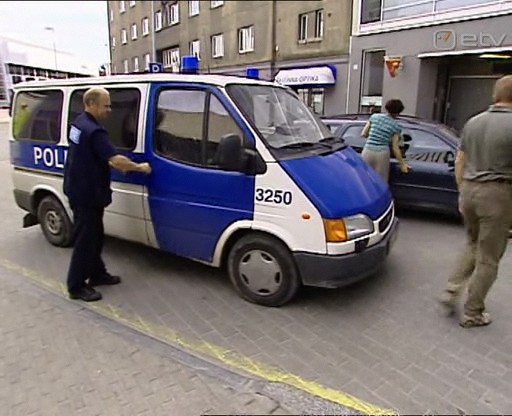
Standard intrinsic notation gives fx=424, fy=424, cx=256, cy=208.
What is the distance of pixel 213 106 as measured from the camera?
3766 millimetres

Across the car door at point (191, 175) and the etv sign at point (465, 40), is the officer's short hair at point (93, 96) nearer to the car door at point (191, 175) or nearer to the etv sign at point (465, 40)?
the car door at point (191, 175)

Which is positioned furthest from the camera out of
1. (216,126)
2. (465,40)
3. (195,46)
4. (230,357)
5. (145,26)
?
(195,46)

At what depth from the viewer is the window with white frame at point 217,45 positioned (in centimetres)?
1870

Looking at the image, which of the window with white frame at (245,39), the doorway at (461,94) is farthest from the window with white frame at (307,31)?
the doorway at (461,94)

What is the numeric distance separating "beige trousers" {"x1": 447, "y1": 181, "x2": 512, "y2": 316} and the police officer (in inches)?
110

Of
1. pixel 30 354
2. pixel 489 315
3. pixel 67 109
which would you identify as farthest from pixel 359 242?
pixel 67 109

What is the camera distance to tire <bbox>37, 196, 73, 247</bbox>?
16.6ft

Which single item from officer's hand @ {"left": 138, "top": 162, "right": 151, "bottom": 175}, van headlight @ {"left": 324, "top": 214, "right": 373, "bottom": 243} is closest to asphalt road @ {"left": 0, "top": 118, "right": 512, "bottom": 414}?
van headlight @ {"left": 324, "top": 214, "right": 373, "bottom": 243}

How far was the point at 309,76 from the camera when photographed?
1515cm

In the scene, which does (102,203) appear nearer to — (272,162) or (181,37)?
(272,162)

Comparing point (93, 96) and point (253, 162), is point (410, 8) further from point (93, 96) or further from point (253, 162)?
point (93, 96)

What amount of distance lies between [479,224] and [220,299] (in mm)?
2244

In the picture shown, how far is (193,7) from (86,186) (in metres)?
18.6

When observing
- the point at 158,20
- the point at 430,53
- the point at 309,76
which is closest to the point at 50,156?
the point at 430,53
